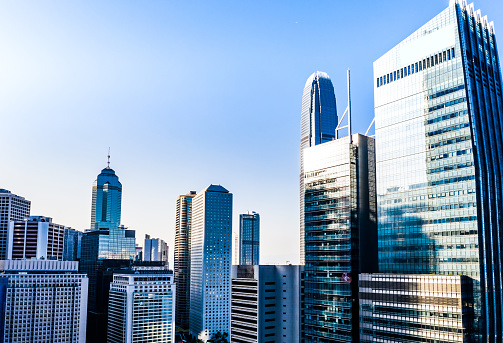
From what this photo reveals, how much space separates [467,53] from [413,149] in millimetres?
34053

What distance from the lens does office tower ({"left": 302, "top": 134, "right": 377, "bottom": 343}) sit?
166 meters

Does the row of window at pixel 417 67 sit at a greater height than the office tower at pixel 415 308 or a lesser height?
greater

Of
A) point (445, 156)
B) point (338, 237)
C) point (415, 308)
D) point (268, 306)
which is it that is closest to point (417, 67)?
point (445, 156)

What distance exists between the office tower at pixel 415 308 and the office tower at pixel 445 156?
634 centimetres

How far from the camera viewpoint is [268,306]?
620 ft

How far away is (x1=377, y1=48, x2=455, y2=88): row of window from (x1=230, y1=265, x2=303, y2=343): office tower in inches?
3018

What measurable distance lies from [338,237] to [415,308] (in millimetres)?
37954

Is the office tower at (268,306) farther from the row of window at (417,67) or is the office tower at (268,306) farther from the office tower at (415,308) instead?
the row of window at (417,67)

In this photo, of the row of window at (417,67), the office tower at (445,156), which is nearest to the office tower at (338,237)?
the office tower at (445,156)

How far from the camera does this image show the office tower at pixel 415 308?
133m

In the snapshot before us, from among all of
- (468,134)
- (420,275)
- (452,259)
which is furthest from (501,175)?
(420,275)

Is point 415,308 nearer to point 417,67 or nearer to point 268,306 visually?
point 268,306

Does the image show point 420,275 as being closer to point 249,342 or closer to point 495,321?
point 495,321

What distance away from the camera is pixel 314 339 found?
173250 mm
